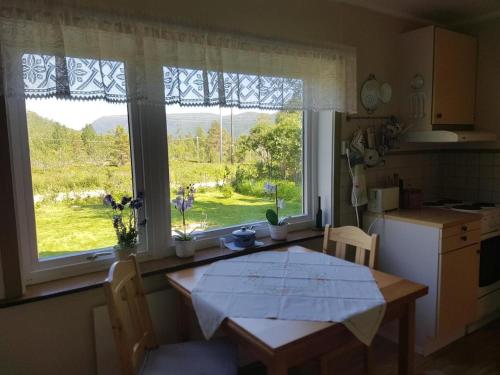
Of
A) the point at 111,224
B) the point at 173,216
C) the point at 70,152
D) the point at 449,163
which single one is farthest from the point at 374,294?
the point at 449,163

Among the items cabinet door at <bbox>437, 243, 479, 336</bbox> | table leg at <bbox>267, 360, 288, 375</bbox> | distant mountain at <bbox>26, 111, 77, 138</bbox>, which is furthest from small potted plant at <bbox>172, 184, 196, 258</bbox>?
cabinet door at <bbox>437, 243, 479, 336</bbox>

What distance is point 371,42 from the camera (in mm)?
2682

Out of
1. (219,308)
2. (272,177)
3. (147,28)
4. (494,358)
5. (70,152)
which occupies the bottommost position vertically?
(494,358)

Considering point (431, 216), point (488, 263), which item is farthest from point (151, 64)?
point (488, 263)

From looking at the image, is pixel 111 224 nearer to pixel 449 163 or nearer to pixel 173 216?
pixel 173 216

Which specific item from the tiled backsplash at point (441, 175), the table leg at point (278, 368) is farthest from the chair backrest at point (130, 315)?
the tiled backsplash at point (441, 175)

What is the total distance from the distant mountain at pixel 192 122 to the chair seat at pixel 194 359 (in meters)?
1.09

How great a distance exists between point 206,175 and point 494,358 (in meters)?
2.08

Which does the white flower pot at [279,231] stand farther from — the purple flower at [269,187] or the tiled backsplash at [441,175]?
the tiled backsplash at [441,175]

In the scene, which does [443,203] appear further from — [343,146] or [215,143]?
[215,143]

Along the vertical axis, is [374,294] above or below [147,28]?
below

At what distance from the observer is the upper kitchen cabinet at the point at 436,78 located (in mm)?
2646

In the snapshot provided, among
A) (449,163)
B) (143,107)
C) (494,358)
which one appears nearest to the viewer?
(143,107)

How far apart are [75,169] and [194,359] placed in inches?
41.3
